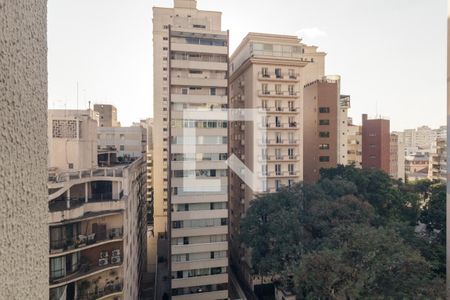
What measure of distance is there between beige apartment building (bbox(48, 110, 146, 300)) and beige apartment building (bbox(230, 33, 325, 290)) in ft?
26.4

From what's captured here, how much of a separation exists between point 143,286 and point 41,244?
17161mm

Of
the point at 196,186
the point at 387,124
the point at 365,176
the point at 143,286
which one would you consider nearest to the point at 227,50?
the point at 196,186

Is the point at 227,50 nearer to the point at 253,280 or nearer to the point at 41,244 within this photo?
the point at 253,280

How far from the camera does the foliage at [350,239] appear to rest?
284 inches

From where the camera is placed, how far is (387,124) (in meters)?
26.6

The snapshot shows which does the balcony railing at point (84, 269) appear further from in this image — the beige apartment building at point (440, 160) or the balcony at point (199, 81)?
the beige apartment building at point (440, 160)

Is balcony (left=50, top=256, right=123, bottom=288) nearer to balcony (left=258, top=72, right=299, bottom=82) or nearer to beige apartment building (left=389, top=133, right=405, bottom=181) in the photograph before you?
balcony (left=258, top=72, right=299, bottom=82)

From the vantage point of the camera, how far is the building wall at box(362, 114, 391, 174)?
2670 centimetres

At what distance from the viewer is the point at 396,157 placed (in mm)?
31281

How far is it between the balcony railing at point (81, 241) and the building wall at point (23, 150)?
763cm

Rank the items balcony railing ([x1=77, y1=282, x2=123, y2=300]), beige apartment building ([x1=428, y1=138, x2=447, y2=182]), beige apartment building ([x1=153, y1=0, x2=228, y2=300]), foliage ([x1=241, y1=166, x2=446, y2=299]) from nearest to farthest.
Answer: foliage ([x1=241, y1=166, x2=446, y2=299]), balcony railing ([x1=77, y1=282, x2=123, y2=300]), beige apartment building ([x1=153, y1=0, x2=228, y2=300]), beige apartment building ([x1=428, y1=138, x2=447, y2=182])

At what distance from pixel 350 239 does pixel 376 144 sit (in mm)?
21639

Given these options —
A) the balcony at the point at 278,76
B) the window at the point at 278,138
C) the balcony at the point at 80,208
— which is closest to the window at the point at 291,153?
the window at the point at 278,138

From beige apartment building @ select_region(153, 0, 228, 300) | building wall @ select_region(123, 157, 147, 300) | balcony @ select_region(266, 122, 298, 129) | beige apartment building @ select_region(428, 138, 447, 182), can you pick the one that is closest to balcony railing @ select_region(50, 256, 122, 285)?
building wall @ select_region(123, 157, 147, 300)
